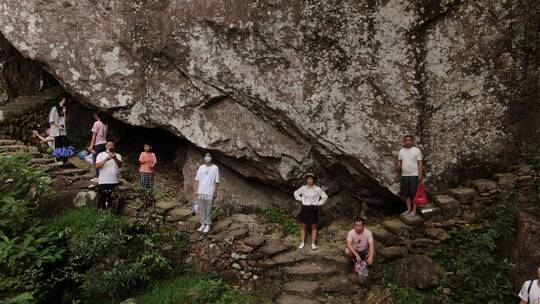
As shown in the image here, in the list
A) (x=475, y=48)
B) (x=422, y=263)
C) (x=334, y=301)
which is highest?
(x=475, y=48)

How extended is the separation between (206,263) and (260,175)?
8.78 feet

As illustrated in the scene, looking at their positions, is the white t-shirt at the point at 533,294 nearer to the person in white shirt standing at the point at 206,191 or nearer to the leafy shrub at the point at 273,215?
the leafy shrub at the point at 273,215

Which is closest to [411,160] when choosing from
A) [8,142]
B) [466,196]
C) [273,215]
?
[466,196]

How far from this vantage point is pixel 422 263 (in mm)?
7637

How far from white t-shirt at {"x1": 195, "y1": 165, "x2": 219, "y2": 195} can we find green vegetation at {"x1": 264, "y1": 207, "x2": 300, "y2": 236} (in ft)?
6.36

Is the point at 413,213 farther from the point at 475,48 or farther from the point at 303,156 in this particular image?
the point at 475,48

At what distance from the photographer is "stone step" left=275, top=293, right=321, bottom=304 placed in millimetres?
7389

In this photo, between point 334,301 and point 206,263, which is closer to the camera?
point 334,301

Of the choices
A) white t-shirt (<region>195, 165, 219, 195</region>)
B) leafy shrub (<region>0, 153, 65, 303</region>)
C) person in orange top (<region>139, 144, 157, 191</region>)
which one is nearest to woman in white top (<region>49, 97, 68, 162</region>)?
leafy shrub (<region>0, 153, 65, 303</region>)

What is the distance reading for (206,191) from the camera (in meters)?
8.58

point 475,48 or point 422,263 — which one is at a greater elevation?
point 475,48

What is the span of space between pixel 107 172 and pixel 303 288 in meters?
4.59

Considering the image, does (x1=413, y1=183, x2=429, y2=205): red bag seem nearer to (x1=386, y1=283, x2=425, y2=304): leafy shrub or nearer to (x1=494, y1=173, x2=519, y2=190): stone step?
(x1=494, y1=173, x2=519, y2=190): stone step

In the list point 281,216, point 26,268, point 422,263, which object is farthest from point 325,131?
point 26,268
